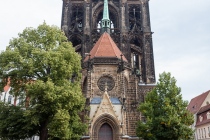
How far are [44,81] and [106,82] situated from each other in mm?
9130

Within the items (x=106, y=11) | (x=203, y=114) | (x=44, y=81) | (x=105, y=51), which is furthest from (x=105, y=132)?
(x=106, y=11)

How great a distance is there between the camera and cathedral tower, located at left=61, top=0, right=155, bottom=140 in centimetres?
2153

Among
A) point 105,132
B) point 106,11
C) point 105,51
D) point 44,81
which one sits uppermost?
point 106,11

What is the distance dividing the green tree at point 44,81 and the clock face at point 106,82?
A: 280 inches

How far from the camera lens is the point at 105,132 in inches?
846

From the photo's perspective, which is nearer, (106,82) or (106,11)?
(106,82)

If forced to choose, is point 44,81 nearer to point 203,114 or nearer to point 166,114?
point 166,114

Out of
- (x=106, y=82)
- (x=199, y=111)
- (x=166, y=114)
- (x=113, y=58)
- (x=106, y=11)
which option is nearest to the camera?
(x=166, y=114)

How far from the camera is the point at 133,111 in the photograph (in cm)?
2333

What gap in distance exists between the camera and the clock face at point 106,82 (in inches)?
927

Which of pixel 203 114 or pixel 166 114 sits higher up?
pixel 203 114

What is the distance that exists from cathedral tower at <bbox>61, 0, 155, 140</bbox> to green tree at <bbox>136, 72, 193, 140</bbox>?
166 inches

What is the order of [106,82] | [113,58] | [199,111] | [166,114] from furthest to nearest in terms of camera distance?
[199,111], [113,58], [106,82], [166,114]

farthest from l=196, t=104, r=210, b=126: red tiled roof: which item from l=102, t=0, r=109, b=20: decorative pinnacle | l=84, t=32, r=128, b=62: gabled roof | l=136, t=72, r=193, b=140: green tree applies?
l=102, t=0, r=109, b=20: decorative pinnacle
